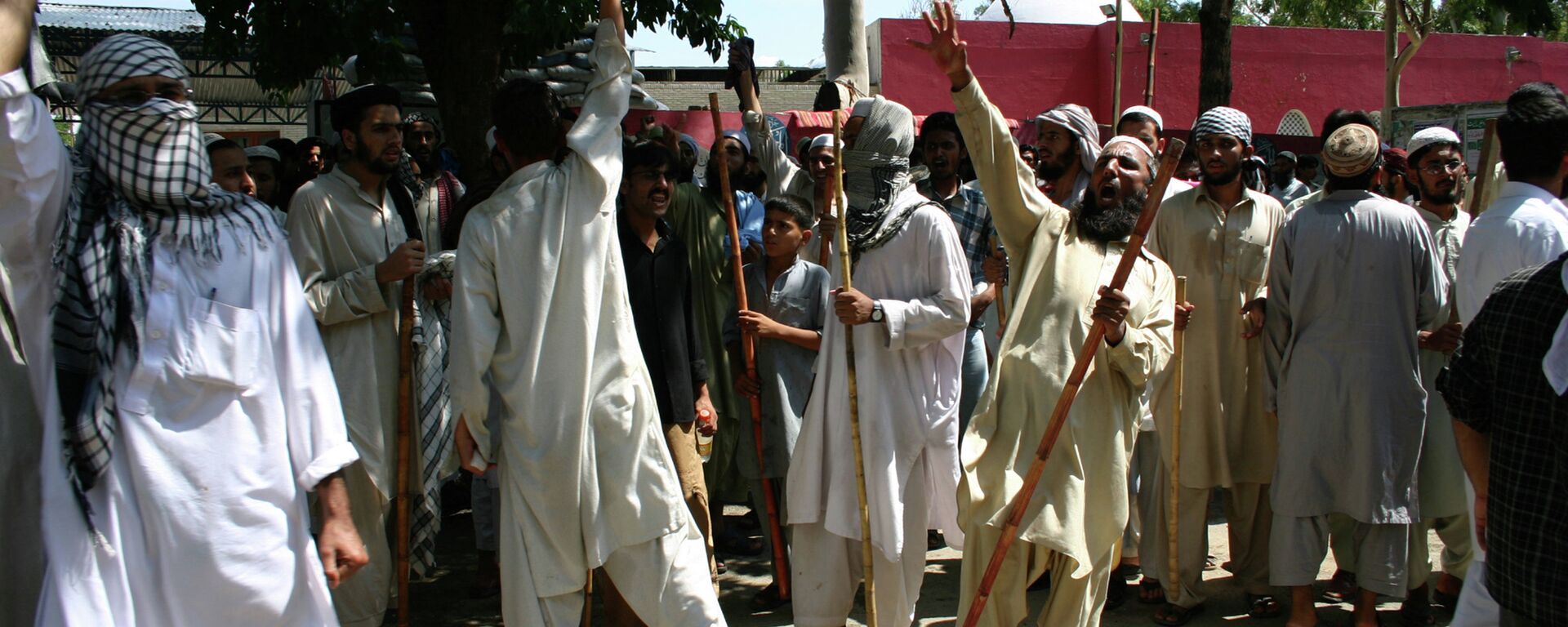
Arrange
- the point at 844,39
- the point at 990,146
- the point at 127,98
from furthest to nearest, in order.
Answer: the point at 844,39, the point at 990,146, the point at 127,98

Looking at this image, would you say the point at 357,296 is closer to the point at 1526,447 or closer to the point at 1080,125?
the point at 1080,125

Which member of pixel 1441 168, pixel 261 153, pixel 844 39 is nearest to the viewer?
pixel 1441 168

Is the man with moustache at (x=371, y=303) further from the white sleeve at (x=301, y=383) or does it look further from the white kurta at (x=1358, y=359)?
the white kurta at (x=1358, y=359)

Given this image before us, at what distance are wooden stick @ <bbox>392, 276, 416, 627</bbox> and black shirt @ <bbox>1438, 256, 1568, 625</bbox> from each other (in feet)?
11.3

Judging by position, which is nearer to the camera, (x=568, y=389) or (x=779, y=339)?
(x=568, y=389)

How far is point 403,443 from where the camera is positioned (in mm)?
4594

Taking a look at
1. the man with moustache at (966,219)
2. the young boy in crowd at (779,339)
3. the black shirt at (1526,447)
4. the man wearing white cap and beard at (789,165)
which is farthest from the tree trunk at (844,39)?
the black shirt at (1526,447)

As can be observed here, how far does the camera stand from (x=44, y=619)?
2619 mm

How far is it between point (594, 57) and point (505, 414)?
1178 millimetres

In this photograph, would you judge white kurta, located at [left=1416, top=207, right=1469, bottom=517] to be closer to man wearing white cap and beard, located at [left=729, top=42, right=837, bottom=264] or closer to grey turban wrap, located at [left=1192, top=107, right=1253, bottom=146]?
grey turban wrap, located at [left=1192, top=107, right=1253, bottom=146]

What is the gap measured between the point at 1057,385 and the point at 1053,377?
3 cm

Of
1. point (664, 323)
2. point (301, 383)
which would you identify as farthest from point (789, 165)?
point (301, 383)

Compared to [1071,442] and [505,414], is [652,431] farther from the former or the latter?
[1071,442]

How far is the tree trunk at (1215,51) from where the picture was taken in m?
12.4
